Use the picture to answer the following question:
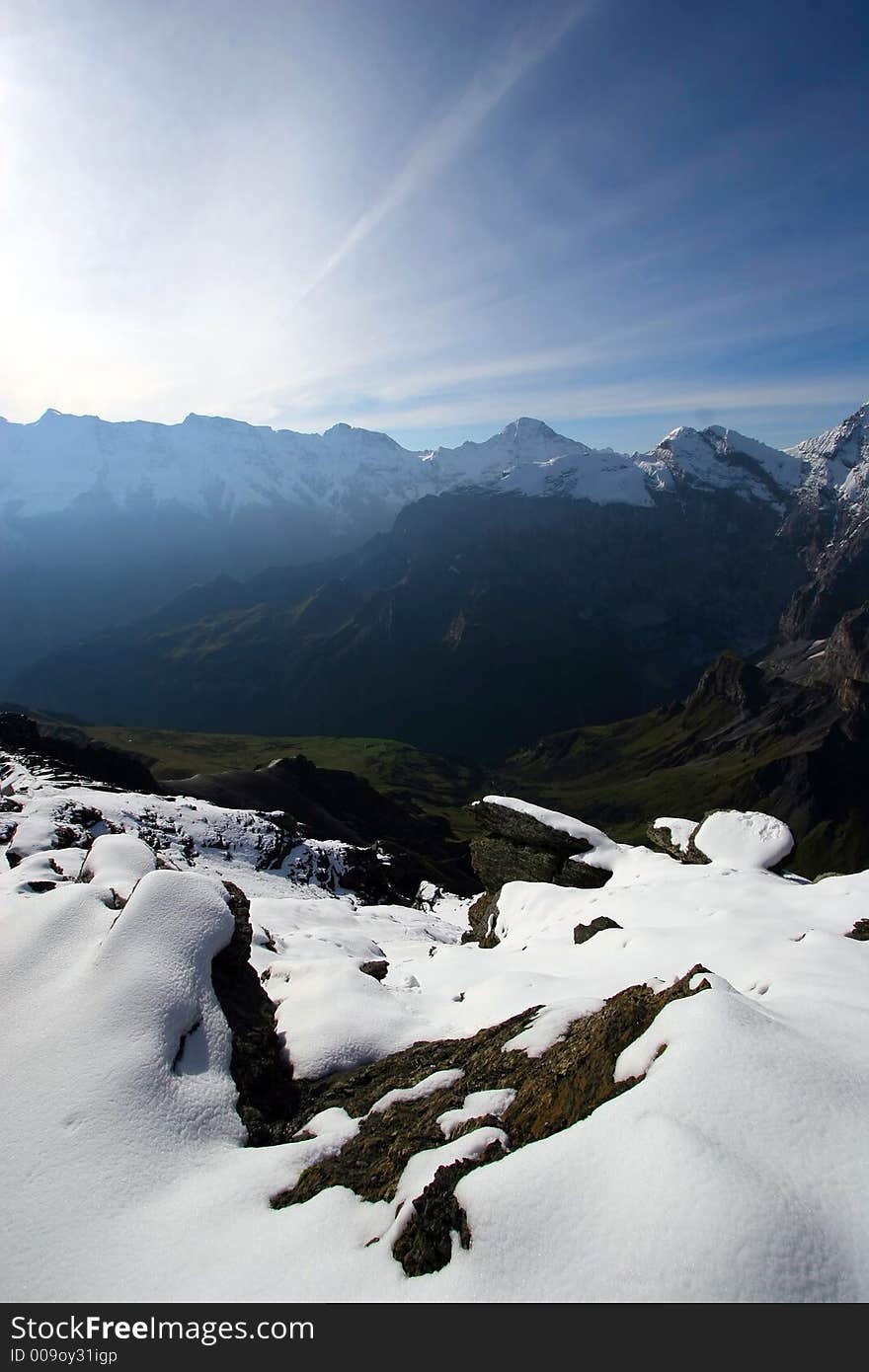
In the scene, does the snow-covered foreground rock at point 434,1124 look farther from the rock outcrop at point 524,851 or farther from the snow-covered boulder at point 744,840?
the rock outcrop at point 524,851

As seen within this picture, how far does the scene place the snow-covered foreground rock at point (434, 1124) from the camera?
6551 mm

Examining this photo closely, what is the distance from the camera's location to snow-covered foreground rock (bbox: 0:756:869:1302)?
655 centimetres

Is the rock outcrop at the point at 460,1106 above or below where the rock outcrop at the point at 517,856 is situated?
above

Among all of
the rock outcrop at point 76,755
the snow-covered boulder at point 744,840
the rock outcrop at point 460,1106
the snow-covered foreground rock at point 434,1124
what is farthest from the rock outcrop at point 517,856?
the rock outcrop at point 76,755

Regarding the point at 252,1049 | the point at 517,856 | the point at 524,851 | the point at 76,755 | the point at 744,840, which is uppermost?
the point at 252,1049

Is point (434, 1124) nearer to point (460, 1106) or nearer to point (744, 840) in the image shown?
point (460, 1106)

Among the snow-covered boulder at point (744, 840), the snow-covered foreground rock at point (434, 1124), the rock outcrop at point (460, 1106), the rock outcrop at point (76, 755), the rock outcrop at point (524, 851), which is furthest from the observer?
the rock outcrop at point (76, 755)

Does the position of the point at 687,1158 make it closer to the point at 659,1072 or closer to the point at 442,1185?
the point at 659,1072

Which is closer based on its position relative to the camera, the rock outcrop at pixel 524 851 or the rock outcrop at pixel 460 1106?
the rock outcrop at pixel 460 1106

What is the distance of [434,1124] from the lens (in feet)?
34.9

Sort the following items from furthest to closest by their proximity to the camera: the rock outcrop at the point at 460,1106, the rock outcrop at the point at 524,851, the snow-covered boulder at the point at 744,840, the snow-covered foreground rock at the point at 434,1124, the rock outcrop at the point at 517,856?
the rock outcrop at the point at 524,851
the rock outcrop at the point at 517,856
the snow-covered boulder at the point at 744,840
the rock outcrop at the point at 460,1106
the snow-covered foreground rock at the point at 434,1124

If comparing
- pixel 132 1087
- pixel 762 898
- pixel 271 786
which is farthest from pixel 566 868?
pixel 271 786

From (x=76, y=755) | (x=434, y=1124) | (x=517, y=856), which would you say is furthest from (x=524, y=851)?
(x=76, y=755)

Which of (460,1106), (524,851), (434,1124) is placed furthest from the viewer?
(524,851)
